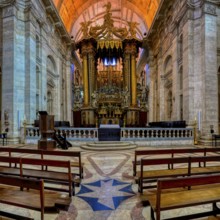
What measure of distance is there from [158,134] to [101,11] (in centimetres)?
2245

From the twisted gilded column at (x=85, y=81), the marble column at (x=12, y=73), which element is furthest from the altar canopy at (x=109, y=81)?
the marble column at (x=12, y=73)

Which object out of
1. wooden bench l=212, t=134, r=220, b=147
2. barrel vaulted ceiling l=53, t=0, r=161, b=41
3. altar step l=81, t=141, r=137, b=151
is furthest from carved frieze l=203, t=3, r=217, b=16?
altar step l=81, t=141, r=137, b=151

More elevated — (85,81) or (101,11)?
(101,11)

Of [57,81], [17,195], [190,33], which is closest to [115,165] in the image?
[17,195]

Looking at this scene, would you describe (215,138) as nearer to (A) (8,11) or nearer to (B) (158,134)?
(B) (158,134)

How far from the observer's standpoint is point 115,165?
247 inches

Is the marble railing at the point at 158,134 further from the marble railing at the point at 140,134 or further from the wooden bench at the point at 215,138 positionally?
the wooden bench at the point at 215,138

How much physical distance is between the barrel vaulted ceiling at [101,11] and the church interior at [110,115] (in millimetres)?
171

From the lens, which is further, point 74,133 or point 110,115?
point 110,115

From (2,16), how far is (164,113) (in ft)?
49.0

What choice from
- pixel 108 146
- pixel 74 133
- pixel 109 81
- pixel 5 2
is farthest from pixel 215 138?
pixel 5 2

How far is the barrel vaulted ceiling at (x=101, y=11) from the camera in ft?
71.3

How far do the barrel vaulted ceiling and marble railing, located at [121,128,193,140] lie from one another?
46.3ft

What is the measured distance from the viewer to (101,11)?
1086 inches
